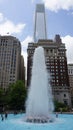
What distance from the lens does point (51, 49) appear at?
134 metres

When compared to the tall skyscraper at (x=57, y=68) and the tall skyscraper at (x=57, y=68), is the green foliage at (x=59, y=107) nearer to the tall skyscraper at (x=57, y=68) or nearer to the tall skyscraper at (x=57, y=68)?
the tall skyscraper at (x=57, y=68)

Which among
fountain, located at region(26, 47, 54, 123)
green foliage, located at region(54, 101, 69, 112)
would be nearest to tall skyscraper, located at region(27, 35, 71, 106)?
green foliage, located at region(54, 101, 69, 112)

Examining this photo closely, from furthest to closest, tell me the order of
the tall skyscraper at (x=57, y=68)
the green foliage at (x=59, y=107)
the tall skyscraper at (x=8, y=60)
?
1. the tall skyscraper at (x=8, y=60)
2. the tall skyscraper at (x=57, y=68)
3. the green foliage at (x=59, y=107)

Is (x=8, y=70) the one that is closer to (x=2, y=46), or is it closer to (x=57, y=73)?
(x=2, y=46)

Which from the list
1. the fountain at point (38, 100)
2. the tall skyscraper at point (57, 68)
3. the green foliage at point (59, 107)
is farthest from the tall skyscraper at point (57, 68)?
the fountain at point (38, 100)

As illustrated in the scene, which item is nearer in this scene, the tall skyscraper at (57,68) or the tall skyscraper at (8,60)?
the tall skyscraper at (57,68)

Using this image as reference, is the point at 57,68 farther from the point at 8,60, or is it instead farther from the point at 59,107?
the point at 59,107

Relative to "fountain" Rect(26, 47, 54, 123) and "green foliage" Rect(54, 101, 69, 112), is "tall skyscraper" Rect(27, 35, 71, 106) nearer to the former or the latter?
"green foliage" Rect(54, 101, 69, 112)

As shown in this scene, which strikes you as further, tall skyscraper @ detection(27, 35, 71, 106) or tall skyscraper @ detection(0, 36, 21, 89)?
tall skyscraper @ detection(0, 36, 21, 89)

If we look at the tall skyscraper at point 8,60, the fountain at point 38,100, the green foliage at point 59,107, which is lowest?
the green foliage at point 59,107

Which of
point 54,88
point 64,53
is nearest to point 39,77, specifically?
point 54,88

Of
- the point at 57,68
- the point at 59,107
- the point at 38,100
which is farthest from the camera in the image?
the point at 57,68

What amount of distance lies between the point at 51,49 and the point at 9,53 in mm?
36511

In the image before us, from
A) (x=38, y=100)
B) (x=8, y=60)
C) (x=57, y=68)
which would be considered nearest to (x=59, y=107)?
(x=57, y=68)
